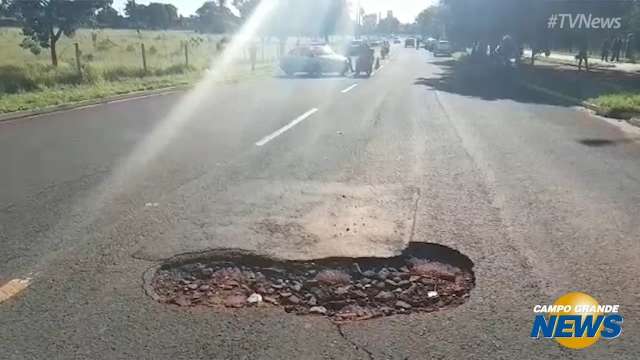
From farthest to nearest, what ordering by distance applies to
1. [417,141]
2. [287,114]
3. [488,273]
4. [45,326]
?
[287,114], [417,141], [488,273], [45,326]

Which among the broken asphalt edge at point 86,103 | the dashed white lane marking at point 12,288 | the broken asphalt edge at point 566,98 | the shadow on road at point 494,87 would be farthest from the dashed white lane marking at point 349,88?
the dashed white lane marking at point 12,288

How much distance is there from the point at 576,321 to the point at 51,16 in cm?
2002

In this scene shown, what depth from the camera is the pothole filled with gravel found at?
3.68 m

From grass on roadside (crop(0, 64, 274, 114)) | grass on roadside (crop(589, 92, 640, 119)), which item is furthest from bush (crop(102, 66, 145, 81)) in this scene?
grass on roadside (crop(589, 92, 640, 119))

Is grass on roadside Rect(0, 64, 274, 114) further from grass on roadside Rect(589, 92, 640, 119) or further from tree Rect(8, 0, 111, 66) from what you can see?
grass on roadside Rect(589, 92, 640, 119)

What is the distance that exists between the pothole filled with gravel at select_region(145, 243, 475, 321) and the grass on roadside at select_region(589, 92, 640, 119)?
11.3 meters

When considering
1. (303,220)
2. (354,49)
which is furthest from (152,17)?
(303,220)

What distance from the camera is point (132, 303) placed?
3.63m

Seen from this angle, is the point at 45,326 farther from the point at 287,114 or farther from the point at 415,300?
the point at 287,114

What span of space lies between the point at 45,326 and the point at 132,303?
52cm

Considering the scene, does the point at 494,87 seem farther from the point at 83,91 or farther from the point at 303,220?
the point at 303,220

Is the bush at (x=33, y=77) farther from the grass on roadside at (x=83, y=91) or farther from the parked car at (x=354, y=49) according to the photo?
the parked car at (x=354, y=49)

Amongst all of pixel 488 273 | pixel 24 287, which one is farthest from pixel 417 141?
pixel 24 287

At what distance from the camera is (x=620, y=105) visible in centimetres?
1402
